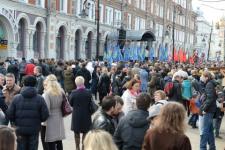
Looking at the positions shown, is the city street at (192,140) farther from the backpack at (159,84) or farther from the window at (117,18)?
the window at (117,18)

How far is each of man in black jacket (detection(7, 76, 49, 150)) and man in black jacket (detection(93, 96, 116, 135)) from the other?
65.0 inches

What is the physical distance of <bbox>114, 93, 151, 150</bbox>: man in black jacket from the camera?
6250 millimetres

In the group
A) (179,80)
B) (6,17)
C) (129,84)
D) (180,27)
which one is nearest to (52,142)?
(129,84)

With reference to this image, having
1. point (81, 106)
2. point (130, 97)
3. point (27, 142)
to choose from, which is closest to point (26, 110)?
point (27, 142)

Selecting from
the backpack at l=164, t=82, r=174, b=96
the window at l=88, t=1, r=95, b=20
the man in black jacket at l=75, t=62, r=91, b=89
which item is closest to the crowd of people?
the backpack at l=164, t=82, r=174, b=96

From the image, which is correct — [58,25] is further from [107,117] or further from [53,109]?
[107,117]

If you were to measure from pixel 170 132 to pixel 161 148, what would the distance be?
22cm

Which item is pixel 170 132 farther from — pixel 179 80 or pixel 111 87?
pixel 111 87

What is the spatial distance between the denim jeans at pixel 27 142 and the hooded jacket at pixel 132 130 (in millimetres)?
2160

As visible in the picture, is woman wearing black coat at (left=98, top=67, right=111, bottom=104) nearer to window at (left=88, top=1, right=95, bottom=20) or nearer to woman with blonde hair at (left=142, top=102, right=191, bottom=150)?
woman with blonde hair at (left=142, top=102, right=191, bottom=150)

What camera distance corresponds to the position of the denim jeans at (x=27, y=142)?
795 centimetres

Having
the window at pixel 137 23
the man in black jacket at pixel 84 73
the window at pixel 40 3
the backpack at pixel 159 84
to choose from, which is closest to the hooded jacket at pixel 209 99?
the backpack at pixel 159 84

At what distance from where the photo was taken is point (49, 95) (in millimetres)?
8719

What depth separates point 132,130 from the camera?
6266 mm
